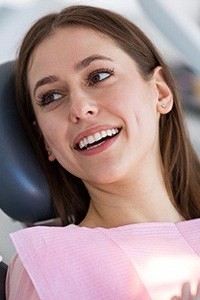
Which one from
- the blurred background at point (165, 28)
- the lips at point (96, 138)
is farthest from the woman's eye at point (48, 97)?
the blurred background at point (165, 28)

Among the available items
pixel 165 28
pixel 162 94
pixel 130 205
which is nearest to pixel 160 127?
pixel 162 94

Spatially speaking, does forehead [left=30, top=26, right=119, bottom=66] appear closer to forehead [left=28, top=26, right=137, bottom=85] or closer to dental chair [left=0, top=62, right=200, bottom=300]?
forehead [left=28, top=26, right=137, bottom=85]

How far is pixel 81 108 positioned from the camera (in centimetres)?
119

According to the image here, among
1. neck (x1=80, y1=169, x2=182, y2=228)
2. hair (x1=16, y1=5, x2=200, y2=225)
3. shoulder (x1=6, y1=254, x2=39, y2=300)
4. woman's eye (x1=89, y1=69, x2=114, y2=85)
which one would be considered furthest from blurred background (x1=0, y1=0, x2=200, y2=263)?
shoulder (x1=6, y1=254, x2=39, y2=300)

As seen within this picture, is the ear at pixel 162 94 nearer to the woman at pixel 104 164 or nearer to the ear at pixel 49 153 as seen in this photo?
the woman at pixel 104 164

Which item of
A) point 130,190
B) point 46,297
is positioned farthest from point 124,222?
point 46,297

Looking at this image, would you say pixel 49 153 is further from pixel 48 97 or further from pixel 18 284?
pixel 18 284

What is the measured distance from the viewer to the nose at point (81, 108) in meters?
1.20

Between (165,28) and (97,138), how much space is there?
29.3 inches

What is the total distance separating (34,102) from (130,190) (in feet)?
0.96

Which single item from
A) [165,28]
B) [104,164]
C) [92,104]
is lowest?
[104,164]

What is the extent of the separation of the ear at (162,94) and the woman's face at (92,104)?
68 mm

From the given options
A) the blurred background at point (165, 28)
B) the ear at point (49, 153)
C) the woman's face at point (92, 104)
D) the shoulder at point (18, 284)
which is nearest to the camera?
the shoulder at point (18, 284)

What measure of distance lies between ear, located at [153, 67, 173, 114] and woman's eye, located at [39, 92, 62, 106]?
240 mm
